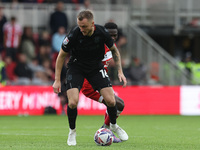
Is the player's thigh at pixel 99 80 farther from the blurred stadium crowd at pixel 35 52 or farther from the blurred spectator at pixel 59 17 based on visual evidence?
the blurred spectator at pixel 59 17

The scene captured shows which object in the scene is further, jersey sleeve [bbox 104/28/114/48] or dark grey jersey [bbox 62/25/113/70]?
jersey sleeve [bbox 104/28/114/48]

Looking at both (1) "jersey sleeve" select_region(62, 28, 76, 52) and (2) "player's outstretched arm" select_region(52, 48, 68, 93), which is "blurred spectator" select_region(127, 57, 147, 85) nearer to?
(2) "player's outstretched arm" select_region(52, 48, 68, 93)

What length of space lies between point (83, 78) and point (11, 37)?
36.3ft

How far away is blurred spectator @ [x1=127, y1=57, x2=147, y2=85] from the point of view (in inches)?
763

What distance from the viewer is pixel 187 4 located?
24.8 m

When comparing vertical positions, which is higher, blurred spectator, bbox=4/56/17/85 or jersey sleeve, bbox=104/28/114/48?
jersey sleeve, bbox=104/28/114/48

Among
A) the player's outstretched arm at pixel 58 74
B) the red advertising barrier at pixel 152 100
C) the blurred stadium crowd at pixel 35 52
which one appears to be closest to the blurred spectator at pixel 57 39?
the blurred stadium crowd at pixel 35 52

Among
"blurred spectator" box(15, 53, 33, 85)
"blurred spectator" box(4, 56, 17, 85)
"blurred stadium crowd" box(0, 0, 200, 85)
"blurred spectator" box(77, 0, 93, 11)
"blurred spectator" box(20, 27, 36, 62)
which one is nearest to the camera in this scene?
"blurred spectator" box(15, 53, 33, 85)

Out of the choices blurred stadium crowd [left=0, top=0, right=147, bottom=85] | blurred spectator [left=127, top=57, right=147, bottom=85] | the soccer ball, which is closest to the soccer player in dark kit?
the soccer ball

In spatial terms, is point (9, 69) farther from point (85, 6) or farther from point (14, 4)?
point (85, 6)

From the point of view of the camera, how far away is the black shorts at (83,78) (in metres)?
8.41

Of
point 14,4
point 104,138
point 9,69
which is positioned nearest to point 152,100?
point 9,69

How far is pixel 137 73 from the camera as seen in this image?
19453 mm

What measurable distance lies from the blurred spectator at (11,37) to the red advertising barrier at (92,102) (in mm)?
1837
